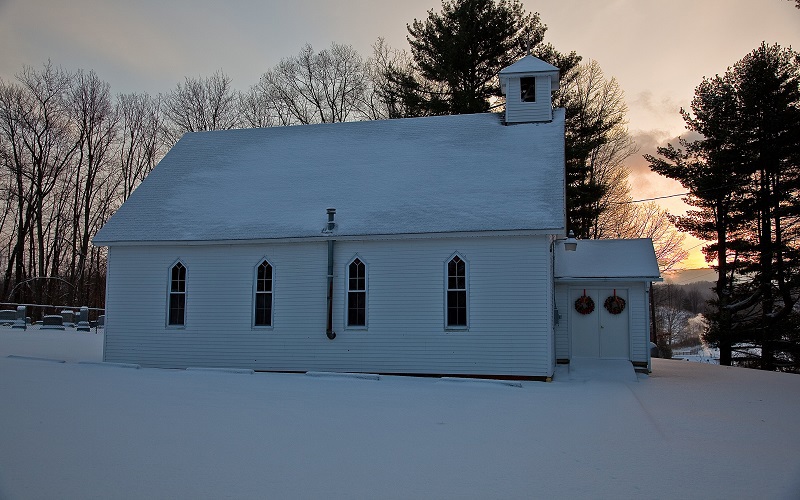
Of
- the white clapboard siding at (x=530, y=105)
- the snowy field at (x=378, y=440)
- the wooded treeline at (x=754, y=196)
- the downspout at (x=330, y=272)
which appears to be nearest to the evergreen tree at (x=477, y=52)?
the wooded treeline at (x=754, y=196)

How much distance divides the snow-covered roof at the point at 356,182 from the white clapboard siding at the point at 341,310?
1.76 ft

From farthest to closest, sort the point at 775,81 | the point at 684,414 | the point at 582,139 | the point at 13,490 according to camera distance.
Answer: the point at 582,139 < the point at 775,81 < the point at 684,414 < the point at 13,490

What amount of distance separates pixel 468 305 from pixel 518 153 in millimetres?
5351

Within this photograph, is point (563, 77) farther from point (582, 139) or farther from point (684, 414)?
point (684, 414)

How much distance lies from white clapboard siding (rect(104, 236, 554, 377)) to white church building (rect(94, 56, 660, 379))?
0.04 meters

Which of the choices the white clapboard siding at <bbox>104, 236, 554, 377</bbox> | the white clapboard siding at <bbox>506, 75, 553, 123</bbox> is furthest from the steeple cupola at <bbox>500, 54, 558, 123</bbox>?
the white clapboard siding at <bbox>104, 236, 554, 377</bbox>

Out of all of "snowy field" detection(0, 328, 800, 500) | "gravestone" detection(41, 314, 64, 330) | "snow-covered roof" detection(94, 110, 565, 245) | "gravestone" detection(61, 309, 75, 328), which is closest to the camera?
"snowy field" detection(0, 328, 800, 500)

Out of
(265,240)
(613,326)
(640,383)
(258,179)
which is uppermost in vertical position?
(258,179)

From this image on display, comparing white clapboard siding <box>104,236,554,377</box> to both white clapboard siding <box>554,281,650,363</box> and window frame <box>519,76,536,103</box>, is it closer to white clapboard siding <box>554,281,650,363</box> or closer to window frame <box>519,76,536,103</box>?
white clapboard siding <box>554,281,650,363</box>

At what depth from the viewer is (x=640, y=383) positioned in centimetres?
1720

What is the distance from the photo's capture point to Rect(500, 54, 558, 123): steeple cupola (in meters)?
21.5

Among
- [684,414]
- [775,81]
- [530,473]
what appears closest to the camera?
[530,473]

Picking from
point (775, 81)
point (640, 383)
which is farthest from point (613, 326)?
point (775, 81)

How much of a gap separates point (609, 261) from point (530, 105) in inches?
212
